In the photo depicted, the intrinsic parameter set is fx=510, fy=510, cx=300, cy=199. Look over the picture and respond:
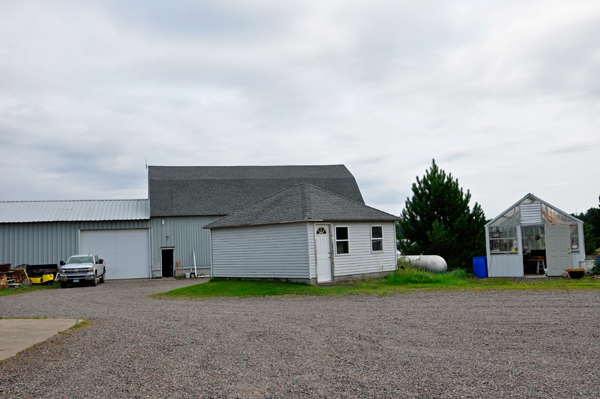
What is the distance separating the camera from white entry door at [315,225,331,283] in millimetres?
20016

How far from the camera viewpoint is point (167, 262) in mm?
32188

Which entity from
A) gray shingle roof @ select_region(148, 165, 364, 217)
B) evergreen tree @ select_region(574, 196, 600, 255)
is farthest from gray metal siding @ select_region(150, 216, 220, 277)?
evergreen tree @ select_region(574, 196, 600, 255)

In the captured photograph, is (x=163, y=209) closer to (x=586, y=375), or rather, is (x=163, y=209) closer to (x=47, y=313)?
(x=47, y=313)

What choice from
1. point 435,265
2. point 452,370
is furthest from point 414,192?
point 452,370

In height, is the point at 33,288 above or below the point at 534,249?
below

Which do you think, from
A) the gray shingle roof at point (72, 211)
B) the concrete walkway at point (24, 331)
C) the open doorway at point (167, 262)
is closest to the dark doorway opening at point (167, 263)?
Answer: the open doorway at point (167, 262)

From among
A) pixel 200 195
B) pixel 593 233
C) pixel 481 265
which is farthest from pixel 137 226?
pixel 593 233

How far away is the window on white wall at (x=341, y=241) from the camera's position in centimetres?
2095

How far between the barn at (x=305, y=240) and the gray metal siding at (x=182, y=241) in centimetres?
759

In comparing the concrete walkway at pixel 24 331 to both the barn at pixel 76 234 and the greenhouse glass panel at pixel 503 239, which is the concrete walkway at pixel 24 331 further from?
the greenhouse glass panel at pixel 503 239

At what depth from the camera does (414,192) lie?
94.9 ft

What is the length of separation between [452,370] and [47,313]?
1131cm

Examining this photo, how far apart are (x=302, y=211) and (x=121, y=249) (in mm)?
15239

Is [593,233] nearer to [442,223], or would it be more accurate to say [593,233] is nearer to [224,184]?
[442,223]
